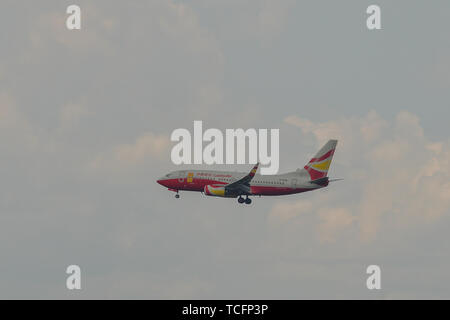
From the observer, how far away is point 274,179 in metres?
182

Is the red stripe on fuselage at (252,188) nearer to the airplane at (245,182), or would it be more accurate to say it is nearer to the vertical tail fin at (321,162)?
the airplane at (245,182)

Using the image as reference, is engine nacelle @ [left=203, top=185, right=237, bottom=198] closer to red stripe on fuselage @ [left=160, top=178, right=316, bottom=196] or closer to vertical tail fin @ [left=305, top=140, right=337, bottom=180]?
red stripe on fuselage @ [left=160, top=178, right=316, bottom=196]

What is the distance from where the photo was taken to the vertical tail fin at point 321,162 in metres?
184

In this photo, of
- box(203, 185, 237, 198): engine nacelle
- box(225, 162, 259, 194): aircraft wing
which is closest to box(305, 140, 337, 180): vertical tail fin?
box(225, 162, 259, 194): aircraft wing

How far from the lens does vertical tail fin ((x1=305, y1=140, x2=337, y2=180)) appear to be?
604 feet

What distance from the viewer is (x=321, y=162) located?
185750 millimetres

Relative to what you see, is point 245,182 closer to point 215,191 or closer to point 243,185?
point 243,185

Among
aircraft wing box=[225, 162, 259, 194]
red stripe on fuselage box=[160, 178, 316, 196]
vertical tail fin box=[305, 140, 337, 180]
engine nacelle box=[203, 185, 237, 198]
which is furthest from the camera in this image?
vertical tail fin box=[305, 140, 337, 180]

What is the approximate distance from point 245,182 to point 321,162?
15237mm
